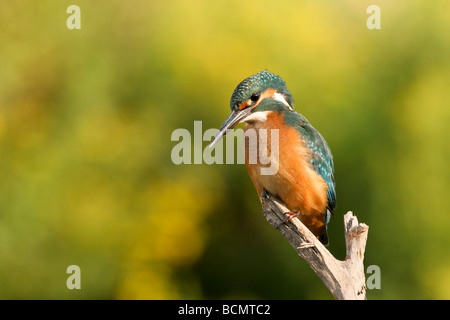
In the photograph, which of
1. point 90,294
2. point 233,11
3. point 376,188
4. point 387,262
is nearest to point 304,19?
point 233,11

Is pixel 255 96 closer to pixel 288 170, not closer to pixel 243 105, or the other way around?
pixel 243 105

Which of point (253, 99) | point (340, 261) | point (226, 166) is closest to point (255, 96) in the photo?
point (253, 99)

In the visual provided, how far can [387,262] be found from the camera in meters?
3.60

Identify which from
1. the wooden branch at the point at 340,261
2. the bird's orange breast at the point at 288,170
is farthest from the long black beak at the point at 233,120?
the wooden branch at the point at 340,261

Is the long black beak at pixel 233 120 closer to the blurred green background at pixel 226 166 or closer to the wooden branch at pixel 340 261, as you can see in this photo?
the wooden branch at pixel 340 261

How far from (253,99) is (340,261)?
82cm

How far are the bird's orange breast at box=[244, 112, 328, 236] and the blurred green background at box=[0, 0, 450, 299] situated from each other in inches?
46.4

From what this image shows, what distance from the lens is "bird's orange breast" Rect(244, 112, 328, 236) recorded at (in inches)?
92.7

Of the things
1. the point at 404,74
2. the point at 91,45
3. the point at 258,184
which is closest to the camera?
the point at 258,184

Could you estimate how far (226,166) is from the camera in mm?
3801

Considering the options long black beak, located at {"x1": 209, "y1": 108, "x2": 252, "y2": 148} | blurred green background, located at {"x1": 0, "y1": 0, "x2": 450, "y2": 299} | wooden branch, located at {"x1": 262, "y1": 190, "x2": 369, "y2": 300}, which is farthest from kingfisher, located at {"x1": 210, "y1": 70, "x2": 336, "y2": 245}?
blurred green background, located at {"x1": 0, "y1": 0, "x2": 450, "y2": 299}

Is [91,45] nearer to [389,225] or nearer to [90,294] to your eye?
[90,294]

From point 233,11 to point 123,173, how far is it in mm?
1485

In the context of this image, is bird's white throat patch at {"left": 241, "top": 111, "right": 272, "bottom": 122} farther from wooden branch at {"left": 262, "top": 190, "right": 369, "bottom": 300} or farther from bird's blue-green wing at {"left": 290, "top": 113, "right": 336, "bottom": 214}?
wooden branch at {"left": 262, "top": 190, "right": 369, "bottom": 300}
